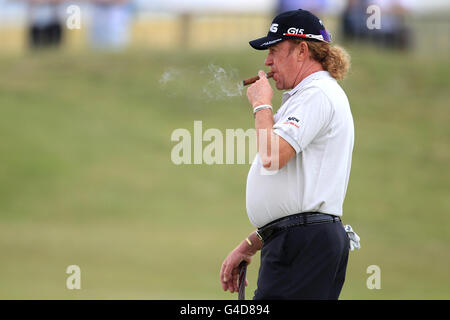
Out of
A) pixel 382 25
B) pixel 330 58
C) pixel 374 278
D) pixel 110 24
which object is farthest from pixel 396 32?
pixel 330 58

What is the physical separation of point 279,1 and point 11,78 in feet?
28.9

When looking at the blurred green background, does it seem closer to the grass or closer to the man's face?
the grass

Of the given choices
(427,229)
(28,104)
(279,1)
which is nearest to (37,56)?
(28,104)

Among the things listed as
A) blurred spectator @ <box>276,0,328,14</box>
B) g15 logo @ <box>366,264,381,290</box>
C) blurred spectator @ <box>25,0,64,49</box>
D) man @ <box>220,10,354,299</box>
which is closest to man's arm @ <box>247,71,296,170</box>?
man @ <box>220,10,354,299</box>

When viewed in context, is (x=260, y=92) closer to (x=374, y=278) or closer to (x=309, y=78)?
(x=309, y=78)

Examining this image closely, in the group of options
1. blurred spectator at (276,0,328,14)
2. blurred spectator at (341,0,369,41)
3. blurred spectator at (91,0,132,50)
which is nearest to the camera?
blurred spectator at (276,0,328,14)

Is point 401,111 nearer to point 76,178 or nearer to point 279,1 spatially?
point 279,1

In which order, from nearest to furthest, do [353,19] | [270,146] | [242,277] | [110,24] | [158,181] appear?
[270,146], [242,277], [158,181], [353,19], [110,24]

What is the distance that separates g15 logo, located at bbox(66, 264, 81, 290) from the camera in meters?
→ 11.8

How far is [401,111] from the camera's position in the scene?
83.1 ft

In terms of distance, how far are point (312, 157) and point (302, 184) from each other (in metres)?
0.14

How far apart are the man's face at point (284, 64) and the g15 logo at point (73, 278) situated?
7.96m

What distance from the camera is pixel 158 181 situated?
67.1 feet

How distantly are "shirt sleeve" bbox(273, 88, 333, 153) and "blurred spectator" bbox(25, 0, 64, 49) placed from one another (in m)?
24.8
